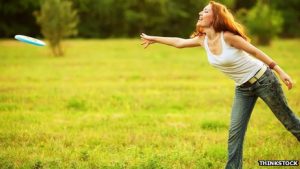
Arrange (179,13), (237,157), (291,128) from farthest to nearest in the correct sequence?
1. (179,13)
2. (237,157)
3. (291,128)

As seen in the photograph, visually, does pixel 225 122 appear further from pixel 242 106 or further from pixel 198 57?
pixel 198 57

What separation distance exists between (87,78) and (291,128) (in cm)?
1257

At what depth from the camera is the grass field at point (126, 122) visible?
7449 millimetres

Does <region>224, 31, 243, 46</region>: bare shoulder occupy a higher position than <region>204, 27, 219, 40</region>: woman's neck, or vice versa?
<region>204, 27, 219, 40</region>: woman's neck

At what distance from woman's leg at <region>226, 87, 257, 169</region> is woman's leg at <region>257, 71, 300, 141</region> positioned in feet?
0.79

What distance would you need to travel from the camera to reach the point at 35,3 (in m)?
52.4

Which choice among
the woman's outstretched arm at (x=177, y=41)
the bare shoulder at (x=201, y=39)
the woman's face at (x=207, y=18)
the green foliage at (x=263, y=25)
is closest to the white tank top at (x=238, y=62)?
the woman's face at (x=207, y=18)

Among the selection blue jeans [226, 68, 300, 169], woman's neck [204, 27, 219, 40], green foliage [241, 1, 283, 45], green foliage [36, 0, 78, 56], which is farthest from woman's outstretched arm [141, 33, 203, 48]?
green foliage [241, 1, 283, 45]

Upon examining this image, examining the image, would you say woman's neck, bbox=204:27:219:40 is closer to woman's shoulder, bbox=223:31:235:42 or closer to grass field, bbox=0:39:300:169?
woman's shoulder, bbox=223:31:235:42

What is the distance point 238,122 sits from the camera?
630cm

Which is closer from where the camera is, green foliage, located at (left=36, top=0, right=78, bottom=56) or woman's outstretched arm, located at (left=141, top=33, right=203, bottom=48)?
woman's outstretched arm, located at (left=141, top=33, right=203, bottom=48)

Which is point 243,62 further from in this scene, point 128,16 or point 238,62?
point 128,16

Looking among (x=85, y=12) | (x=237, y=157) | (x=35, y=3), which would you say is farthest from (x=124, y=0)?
(x=237, y=157)

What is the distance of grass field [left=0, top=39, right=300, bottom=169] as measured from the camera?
7449mm
